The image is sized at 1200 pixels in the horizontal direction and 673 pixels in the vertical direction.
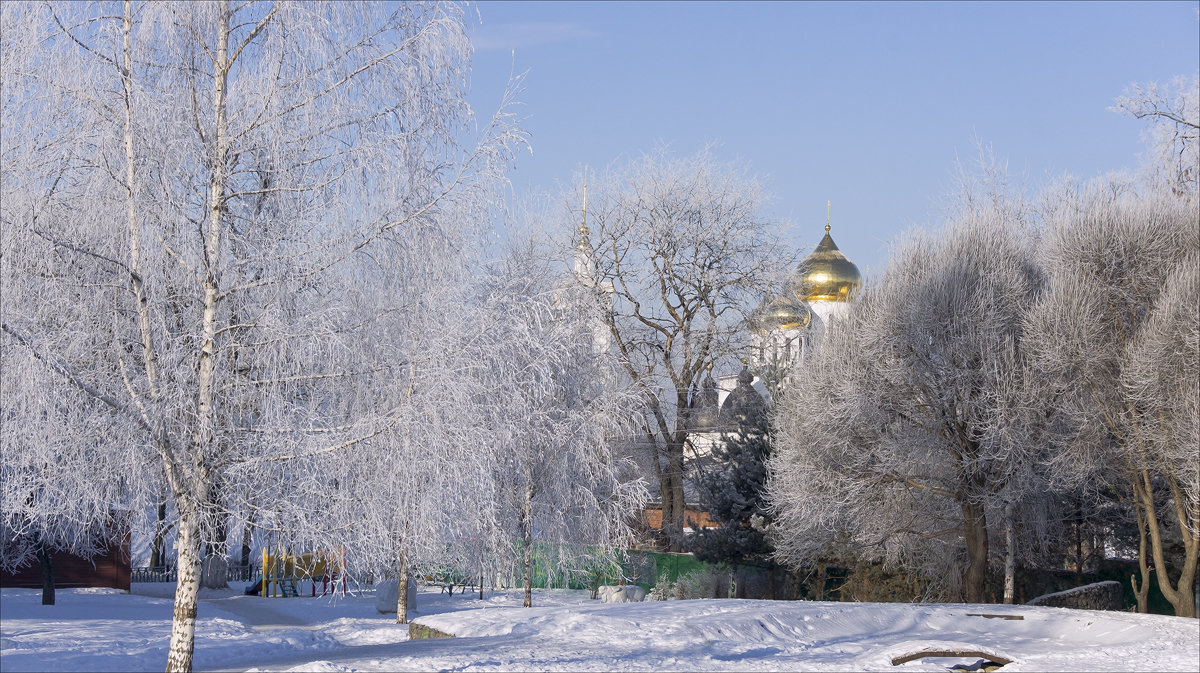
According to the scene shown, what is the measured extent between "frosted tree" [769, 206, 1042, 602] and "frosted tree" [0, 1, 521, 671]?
13.4 meters

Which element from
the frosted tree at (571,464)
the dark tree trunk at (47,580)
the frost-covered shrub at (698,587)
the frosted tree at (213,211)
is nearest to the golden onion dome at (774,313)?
the frost-covered shrub at (698,587)

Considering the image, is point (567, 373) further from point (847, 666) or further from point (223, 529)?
point (223, 529)

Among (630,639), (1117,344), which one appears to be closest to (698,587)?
(1117,344)

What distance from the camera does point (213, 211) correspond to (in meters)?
9.04

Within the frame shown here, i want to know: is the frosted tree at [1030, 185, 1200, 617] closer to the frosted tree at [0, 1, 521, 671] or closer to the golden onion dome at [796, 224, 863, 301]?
the frosted tree at [0, 1, 521, 671]

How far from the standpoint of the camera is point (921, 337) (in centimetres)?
2075

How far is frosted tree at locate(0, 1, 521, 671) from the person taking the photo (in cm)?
857

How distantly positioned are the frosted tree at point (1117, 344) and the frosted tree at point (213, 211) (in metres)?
12.8

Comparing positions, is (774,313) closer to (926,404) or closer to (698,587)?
(698,587)

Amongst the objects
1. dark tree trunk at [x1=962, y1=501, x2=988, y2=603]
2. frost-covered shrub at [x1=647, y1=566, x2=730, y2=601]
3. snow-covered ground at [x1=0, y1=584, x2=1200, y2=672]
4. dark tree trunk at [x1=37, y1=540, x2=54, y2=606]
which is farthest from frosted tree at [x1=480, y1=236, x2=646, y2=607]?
dark tree trunk at [x1=37, y1=540, x2=54, y2=606]

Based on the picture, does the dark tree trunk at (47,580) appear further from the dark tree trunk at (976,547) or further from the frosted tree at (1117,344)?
the frosted tree at (1117,344)

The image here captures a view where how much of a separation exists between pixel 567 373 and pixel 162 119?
12847 millimetres

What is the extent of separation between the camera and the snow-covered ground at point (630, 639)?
12.1 m

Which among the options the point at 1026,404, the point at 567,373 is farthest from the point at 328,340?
the point at 1026,404
